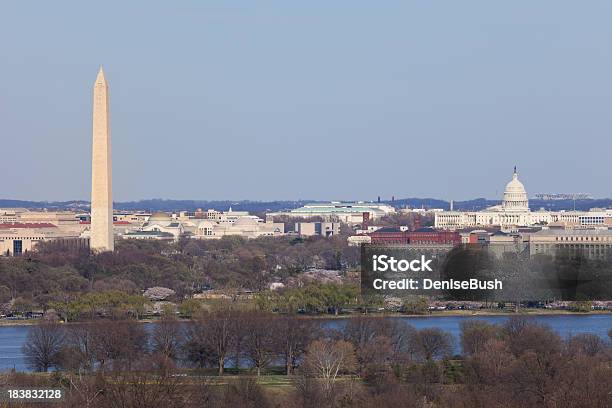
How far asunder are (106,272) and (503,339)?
94.3 feet

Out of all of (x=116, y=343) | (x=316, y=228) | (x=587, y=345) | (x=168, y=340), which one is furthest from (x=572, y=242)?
(x=316, y=228)

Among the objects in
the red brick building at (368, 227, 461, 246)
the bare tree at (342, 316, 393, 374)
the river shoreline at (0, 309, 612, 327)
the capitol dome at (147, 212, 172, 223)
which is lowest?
the river shoreline at (0, 309, 612, 327)

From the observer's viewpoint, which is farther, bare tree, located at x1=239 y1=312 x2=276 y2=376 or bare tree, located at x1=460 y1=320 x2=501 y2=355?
bare tree, located at x1=460 y1=320 x2=501 y2=355

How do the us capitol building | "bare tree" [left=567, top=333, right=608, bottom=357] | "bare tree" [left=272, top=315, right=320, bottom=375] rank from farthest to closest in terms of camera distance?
the us capitol building
"bare tree" [left=272, top=315, right=320, bottom=375]
"bare tree" [left=567, top=333, right=608, bottom=357]

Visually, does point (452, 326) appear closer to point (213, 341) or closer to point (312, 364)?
point (213, 341)

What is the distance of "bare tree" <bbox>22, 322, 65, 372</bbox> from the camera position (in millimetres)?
34688

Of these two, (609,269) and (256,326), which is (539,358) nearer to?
(256,326)

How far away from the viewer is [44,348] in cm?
3556

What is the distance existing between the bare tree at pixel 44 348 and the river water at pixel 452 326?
24cm

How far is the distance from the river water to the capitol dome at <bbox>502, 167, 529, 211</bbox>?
6286 cm

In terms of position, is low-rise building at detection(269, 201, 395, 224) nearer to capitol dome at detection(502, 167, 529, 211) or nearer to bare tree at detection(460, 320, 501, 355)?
capitol dome at detection(502, 167, 529, 211)

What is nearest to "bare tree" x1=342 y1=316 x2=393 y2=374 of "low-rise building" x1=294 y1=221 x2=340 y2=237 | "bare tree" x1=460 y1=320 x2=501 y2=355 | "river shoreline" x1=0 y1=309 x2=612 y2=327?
"bare tree" x1=460 y1=320 x2=501 y2=355

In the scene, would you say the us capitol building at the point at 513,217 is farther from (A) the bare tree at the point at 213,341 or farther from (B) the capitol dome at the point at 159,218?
(A) the bare tree at the point at 213,341

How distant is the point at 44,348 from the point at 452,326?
12722 mm
